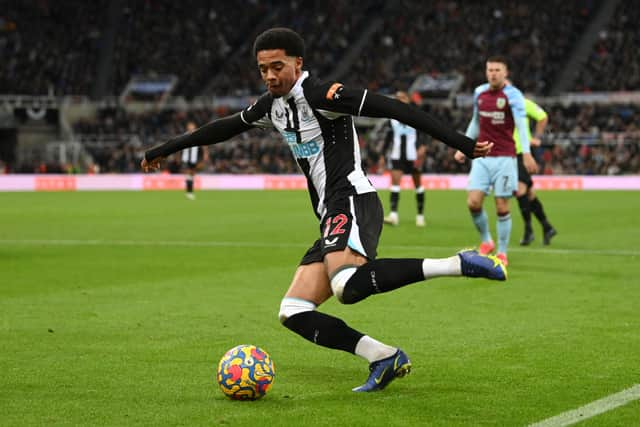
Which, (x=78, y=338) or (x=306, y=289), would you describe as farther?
(x=78, y=338)

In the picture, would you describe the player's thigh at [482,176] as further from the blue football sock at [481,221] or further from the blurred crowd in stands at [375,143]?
the blurred crowd in stands at [375,143]

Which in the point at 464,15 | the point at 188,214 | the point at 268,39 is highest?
the point at 464,15

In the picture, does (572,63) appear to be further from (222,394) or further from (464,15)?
(222,394)

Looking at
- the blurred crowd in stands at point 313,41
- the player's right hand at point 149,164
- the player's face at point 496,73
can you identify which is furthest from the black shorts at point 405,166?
the blurred crowd in stands at point 313,41

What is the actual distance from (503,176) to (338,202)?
707cm

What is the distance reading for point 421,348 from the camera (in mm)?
7836

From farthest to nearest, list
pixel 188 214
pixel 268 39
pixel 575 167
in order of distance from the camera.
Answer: pixel 575 167, pixel 188 214, pixel 268 39

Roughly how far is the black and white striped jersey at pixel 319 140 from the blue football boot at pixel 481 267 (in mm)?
906

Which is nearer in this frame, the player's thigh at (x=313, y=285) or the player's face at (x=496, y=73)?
the player's thigh at (x=313, y=285)

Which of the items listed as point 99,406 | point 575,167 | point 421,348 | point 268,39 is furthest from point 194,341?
point 575,167

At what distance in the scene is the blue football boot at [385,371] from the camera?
6289mm

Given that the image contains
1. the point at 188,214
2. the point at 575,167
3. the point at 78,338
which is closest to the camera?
the point at 78,338

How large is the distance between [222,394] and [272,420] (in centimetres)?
75

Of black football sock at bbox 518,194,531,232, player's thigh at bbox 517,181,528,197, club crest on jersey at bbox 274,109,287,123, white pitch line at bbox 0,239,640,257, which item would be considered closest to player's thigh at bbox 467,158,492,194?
white pitch line at bbox 0,239,640,257
